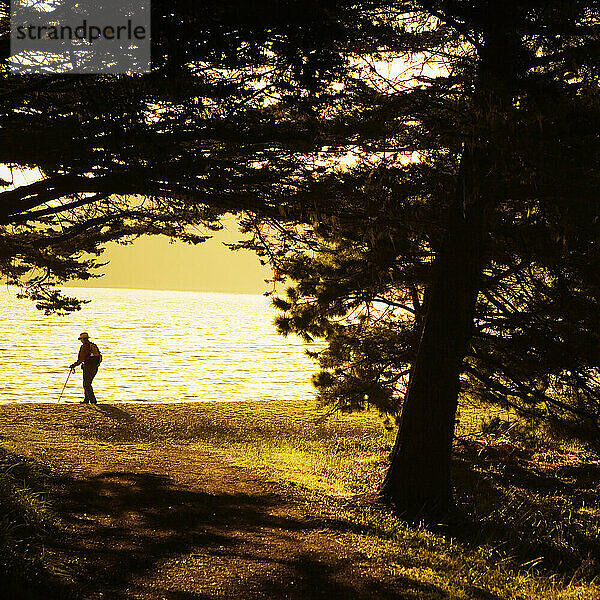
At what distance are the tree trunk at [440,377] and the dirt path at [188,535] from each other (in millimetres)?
1577

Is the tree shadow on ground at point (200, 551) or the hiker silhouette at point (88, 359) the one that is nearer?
the tree shadow on ground at point (200, 551)

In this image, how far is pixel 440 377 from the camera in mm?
8125

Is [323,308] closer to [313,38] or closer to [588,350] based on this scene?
[588,350]

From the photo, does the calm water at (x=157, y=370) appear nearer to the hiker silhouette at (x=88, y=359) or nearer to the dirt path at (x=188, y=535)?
the hiker silhouette at (x=88, y=359)

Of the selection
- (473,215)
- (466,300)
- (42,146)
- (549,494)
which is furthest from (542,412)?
(42,146)

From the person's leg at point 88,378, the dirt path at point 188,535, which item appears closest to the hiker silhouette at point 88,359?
the person's leg at point 88,378

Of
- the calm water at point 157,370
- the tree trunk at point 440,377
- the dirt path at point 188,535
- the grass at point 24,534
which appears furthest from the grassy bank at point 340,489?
the calm water at point 157,370

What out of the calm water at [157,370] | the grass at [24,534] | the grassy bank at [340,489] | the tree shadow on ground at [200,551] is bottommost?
the calm water at [157,370]

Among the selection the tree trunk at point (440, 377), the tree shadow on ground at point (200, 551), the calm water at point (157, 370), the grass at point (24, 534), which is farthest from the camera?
the calm water at point (157, 370)

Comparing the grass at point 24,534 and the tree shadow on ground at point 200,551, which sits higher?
the grass at point 24,534

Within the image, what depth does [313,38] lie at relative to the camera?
5223mm

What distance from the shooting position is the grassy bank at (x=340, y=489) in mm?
5395

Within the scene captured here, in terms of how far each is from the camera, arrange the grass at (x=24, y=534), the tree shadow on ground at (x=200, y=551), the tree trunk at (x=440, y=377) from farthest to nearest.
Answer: the tree trunk at (x=440, y=377)
the tree shadow on ground at (x=200, y=551)
the grass at (x=24, y=534)

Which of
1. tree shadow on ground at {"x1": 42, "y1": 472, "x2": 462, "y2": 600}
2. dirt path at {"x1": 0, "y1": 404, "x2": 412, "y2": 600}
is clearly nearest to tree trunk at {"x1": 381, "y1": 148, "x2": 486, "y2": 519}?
dirt path at {"x1": 0, "y1": 404, "x2": 412, "y2": 600}
